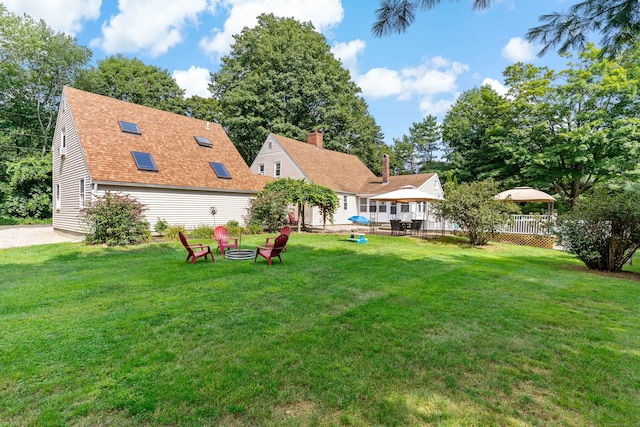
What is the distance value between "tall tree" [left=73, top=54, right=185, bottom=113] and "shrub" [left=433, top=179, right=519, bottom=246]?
3194 centimetres

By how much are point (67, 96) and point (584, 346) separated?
20395 millimetres

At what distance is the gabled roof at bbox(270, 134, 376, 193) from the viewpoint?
76.2 ft

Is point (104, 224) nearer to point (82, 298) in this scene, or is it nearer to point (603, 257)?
point (82, 298)

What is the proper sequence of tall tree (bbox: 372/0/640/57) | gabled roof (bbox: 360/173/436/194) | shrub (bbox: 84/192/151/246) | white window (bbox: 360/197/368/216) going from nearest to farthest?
tall tree (bbox: 372/0/640/57), shrub (bbox: 84/192/151/246), gabled roof (bbox: 360/173/436/194), white window (bbox: 360/197/368/216)

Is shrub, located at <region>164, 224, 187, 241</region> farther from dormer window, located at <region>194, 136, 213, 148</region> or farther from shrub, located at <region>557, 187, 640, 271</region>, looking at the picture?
shrub, located at <region>557, 187, 640, 271</region>

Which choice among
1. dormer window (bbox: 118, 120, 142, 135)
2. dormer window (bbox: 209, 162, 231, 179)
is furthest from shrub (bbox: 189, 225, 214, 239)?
dormer window (bbox: 118, 120, 142, 135)

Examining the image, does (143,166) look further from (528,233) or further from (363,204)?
(528,233)

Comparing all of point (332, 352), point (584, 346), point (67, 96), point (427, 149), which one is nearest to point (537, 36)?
point (584, 346)

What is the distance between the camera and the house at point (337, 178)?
76.3 feet

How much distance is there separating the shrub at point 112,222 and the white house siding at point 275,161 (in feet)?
41.2

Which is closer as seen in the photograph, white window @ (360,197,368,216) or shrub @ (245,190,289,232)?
shrub @ (245,190,289,232)

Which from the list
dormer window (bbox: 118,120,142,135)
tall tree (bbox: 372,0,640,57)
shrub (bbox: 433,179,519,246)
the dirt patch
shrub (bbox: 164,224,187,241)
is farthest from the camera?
dormer window (bbox: 118,120,142,135)

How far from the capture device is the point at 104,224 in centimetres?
1138

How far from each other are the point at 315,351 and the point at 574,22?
599 cm
